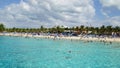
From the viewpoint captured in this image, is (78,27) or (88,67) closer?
(88,67)

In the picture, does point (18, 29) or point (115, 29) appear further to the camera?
point (18, 29)

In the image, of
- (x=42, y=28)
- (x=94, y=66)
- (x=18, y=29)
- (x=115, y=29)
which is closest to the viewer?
(x=94, y=66)

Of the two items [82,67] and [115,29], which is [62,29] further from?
[82,67]

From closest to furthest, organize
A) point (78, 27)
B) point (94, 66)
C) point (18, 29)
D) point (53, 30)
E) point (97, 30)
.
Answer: point (94, 66) < point (97, 30) < point (78, 27) < point (53, 30) < point (18, 29)

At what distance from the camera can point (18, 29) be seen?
17338cm

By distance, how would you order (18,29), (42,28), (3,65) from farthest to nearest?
(18,29)
(42,28)
(3,65)

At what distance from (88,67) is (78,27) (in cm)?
11154

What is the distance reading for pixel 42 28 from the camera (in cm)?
16288

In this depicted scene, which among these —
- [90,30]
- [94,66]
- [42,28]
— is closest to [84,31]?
[90,30]

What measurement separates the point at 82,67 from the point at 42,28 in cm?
13876

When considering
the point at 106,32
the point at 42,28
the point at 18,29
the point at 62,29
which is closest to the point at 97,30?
the point at 106,32

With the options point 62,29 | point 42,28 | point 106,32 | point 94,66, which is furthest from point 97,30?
point 94,66

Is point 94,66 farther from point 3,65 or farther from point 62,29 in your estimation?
point 62,29

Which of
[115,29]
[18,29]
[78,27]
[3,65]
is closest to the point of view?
[3,65]
